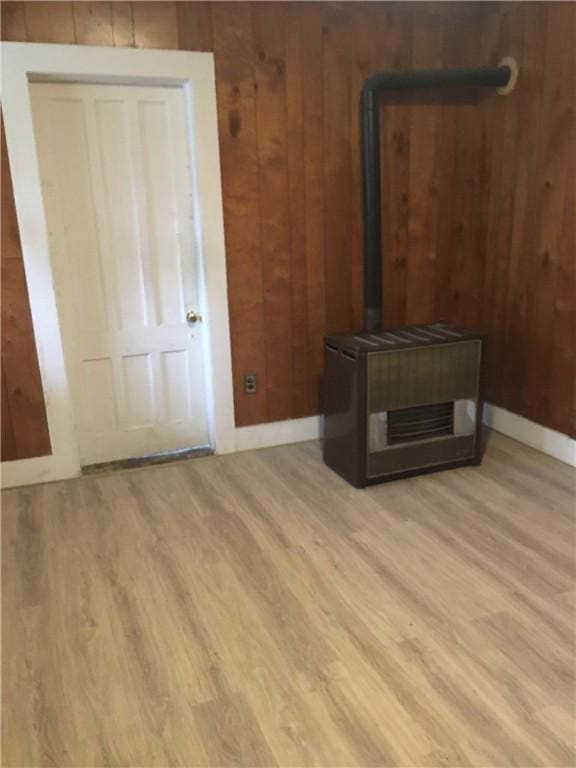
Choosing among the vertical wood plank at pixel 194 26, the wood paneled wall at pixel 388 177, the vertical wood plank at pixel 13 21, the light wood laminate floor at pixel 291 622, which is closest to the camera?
the light wood laminate floor at pixel 291 622

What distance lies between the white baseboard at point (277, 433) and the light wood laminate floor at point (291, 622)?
0.42 meters

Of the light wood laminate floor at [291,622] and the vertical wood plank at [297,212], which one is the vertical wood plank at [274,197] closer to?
the vertical wood plank at [297,212]

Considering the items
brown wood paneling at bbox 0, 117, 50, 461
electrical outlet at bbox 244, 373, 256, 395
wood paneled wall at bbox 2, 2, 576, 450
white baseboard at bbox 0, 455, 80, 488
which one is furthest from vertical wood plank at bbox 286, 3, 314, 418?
brown wood paneling at bbox 0, 117, 50, 461

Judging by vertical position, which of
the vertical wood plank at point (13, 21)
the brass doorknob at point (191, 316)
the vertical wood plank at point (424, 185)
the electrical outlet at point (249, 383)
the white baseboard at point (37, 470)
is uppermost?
the vertical wood plank at point (13, 21)

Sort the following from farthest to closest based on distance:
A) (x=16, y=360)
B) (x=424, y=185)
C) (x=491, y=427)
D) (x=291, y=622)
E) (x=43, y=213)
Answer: (x=491, y=427)
(x=424, y=185)
(x=16, y=360)
(x=43, y=213)
(x=291, y=622)

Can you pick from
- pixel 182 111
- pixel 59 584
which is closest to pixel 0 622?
pixel 59 584

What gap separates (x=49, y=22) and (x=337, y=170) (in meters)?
1.58

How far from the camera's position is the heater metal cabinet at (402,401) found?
2.92 metres

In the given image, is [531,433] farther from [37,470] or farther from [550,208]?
[37,470]

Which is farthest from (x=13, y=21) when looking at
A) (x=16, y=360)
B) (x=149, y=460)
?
(x=149, y=460)

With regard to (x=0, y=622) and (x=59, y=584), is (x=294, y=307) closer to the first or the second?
(x=59, y=584)

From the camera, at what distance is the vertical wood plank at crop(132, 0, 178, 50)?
Answer: 112 inches

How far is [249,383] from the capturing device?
3.50 metres

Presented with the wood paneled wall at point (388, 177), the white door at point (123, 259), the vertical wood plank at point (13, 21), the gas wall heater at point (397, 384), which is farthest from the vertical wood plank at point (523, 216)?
the vertical wood plank at point (13, 21)
